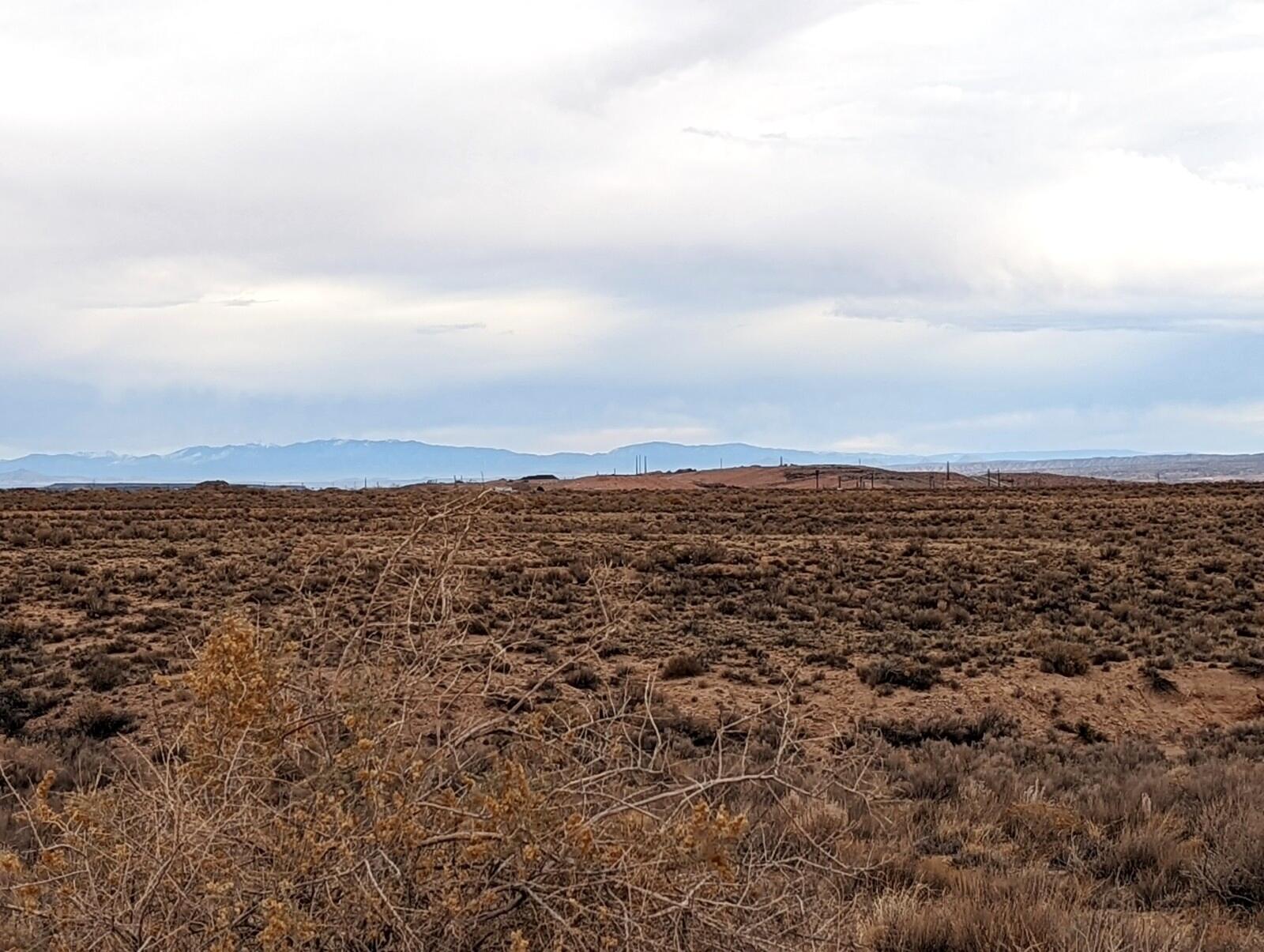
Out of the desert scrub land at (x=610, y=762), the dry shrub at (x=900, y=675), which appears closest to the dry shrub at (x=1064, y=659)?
→ the desert scrub land at (x=610, y=762)

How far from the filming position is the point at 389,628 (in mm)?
4078

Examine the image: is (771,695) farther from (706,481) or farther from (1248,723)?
(706,481)

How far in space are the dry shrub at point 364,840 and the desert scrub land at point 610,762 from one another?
0.05 ft

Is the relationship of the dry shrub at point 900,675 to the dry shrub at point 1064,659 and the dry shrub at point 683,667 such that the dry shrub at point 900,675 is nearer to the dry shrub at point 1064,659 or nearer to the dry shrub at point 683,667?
the dry shrub at point 1064,659

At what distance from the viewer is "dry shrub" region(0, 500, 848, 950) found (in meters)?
3.43

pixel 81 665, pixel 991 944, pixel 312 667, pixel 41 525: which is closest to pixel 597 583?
pixel 312 667

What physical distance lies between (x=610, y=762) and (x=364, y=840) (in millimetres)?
973

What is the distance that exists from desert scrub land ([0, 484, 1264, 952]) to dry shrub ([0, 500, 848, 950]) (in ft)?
0.05

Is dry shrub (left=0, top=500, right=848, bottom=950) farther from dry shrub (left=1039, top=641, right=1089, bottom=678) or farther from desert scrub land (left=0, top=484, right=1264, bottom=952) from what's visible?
dry shrub (left=1039, top=641, right=1089, bottom=678)

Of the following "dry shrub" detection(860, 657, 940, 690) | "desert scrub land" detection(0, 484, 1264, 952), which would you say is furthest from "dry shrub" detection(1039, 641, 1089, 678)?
"dry shrub" detection(860, 657, 940, 690)

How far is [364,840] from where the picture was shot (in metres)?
3.46

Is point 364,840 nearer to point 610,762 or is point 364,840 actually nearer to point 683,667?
point 610,762

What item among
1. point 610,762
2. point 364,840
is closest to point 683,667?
point 610,762

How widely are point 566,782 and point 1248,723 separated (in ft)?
45.1
